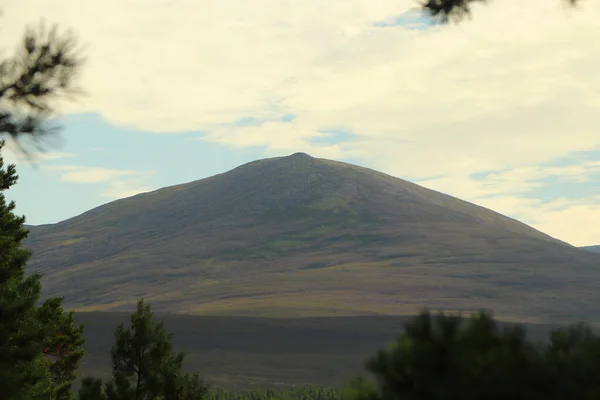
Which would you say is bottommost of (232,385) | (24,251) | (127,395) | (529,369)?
(232,385)

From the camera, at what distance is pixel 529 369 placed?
3.85 meters

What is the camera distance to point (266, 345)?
144m

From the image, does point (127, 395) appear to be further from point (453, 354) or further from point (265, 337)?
point (265, 337)

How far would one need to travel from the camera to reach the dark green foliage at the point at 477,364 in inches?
147

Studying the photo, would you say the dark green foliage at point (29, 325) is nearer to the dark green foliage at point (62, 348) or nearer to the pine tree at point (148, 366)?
the dark green foliage at point (62, 348)

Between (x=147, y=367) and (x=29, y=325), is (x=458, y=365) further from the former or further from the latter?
(x=147, y=367)

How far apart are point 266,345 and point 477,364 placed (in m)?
142

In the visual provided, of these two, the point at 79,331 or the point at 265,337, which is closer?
the point at 79,331

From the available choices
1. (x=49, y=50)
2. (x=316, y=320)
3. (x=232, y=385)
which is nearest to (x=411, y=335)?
(x=49, y=50)

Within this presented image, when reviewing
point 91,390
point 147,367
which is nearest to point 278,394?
point 147,367

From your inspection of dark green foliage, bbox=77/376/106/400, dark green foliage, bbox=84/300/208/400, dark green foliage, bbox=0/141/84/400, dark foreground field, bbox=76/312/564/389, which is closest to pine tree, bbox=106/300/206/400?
dark green foliage, bbox=84/300/208/400

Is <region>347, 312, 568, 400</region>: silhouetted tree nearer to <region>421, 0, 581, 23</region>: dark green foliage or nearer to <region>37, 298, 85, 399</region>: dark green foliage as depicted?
<region>421, 0, 581, 23</region>: dark green foliage

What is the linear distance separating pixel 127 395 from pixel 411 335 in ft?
62.7

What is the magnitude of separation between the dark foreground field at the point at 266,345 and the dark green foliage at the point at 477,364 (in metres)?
105
